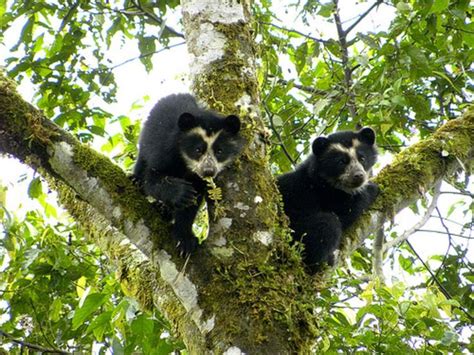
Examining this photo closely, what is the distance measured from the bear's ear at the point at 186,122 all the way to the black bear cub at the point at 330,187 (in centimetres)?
107

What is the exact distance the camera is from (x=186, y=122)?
15.0 ft

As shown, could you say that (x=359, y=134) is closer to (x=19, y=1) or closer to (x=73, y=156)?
(x=73, y=156)

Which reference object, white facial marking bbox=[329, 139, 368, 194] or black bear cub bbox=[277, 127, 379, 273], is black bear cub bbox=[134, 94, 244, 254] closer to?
black bear cub bbox=[277, 127, 379, 273]

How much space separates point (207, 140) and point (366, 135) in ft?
5.45

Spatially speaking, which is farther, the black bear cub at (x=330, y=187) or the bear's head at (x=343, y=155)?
the bear's head at (x=343, y=155)

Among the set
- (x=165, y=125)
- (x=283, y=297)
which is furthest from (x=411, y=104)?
(x=283, y=297)

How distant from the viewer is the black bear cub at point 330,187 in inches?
175

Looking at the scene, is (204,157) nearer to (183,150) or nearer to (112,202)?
(183,150)

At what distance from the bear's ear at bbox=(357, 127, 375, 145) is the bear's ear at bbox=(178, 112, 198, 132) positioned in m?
→ 1.73

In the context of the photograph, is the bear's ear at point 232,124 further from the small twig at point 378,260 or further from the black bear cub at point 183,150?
the small twig at point 378,260

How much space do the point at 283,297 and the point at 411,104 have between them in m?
2.97

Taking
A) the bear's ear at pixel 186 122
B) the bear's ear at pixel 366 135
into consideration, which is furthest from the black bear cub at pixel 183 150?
the bear's ear at pixel 366 135

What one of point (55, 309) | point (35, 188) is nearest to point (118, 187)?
point (55, 309)

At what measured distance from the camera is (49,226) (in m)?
5.05
